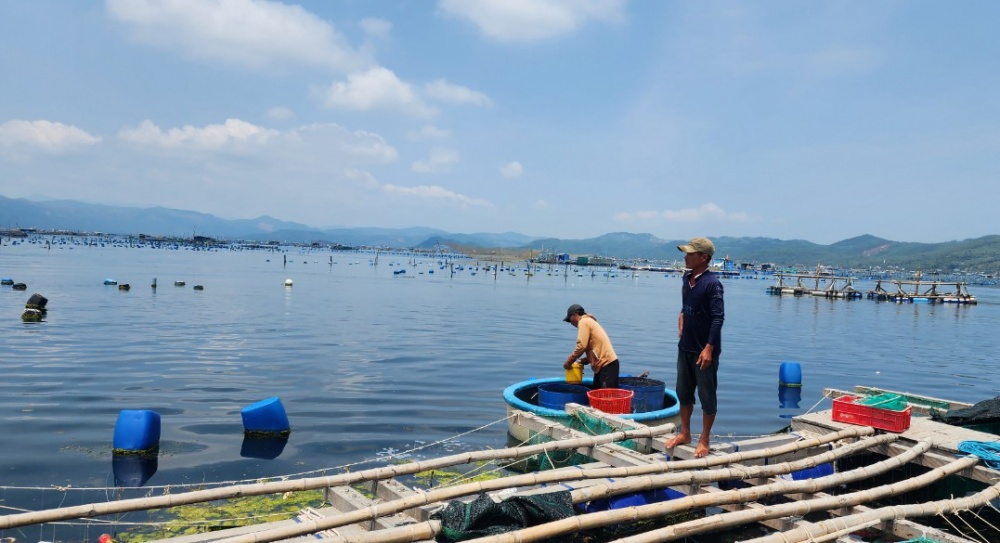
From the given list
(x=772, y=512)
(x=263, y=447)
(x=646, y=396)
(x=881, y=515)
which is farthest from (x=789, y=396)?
(x=263, y=447)

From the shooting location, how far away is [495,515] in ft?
17.9

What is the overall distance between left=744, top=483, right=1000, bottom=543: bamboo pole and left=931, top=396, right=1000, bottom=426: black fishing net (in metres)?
3.58

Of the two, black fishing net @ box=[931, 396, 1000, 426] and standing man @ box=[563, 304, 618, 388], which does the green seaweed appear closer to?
standing man @ box=[563, 304, 618, 388]

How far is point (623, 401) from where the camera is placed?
1063cm

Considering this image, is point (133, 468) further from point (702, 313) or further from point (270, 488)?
point (702, 313)

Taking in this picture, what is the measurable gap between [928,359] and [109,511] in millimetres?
35043

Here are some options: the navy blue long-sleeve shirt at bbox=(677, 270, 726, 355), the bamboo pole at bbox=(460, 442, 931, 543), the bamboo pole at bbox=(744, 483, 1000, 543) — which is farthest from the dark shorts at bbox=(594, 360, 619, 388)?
the bamboo pole at bbox=(744, 483, 1000, 543)

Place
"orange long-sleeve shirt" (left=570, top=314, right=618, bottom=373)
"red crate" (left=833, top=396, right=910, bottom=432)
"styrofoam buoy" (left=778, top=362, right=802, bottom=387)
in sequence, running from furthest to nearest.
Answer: "styrofoam buoy" (left=778, top=362, right=802, bottom=387) < "orange long-sleeve shirt" (left=570, top=314, right=618, bottom=373) < "red crate" (left=833, top=396, right=910, bottom=432)

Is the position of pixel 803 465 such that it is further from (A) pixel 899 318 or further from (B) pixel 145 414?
(A) pixel 899 318

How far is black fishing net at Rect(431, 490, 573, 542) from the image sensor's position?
5.32 metres

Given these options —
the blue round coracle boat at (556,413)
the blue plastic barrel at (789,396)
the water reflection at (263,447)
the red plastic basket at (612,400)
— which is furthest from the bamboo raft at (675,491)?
the blue plastic barrel at (789,396)

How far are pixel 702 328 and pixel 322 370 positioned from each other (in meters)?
14.7

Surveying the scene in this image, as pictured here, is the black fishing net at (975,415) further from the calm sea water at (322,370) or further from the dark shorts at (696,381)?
Result: the dark shorts at (696,381)

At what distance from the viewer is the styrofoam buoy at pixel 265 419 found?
12367mm
